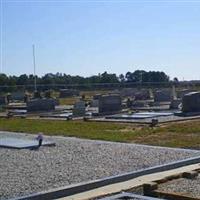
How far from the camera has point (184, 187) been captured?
→ 7559mm

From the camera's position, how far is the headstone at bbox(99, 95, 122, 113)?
82.1 feet

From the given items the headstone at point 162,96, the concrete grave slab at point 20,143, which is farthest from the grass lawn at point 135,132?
the headstone at point 162,96

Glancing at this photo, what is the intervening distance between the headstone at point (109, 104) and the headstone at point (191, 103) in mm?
3945

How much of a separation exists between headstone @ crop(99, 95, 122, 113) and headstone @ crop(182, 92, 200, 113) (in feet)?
12.9

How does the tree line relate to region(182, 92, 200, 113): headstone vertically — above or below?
above

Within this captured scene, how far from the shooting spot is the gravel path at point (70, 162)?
8.12 m

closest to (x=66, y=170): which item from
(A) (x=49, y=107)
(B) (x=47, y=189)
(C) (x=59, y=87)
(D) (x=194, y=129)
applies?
(B) (x=47, y=189)

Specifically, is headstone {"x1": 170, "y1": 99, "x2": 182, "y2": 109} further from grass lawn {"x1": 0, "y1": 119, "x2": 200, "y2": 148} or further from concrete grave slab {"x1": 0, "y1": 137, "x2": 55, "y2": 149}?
concrete grave slab {"x1": 0, "y1": 137, "x2": 55, "y2": 149}

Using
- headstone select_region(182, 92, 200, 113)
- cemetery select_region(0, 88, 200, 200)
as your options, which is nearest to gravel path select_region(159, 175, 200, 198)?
cemetery select_region(0, 88, 200, 200)

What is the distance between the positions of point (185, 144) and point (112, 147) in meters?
1.88

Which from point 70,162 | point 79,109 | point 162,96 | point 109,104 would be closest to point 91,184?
point 70,162

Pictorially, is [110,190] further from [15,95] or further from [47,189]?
[15,95]

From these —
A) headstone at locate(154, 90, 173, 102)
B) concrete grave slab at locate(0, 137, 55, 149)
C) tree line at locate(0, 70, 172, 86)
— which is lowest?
concrete grave slab at locate(0, 137, 55, 149)

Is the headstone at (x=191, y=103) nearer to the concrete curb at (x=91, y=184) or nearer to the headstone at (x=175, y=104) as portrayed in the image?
the headstone at (x=175, y=104)
